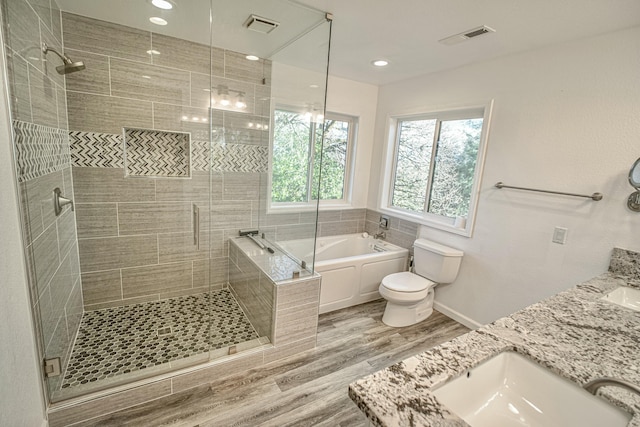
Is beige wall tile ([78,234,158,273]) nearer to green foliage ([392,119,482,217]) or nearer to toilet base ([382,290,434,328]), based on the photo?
toilet base ([382,290,434,328])

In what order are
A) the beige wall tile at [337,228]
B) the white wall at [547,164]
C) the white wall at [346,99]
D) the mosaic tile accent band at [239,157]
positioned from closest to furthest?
the white wall at [547,164] → the white wall at [346,99] → the mosaic tile accent band at [239,157] → the beige wall tile at [337,228]

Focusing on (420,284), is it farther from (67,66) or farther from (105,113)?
(67,66)

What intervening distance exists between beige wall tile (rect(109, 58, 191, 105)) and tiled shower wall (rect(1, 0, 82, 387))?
370 millimetres

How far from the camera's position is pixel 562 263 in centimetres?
223

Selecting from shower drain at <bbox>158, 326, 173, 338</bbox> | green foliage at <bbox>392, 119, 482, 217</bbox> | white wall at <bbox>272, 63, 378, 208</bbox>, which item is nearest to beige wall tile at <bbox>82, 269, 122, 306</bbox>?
shower drain at <bbox>158, 326, 173, 338</bbox>

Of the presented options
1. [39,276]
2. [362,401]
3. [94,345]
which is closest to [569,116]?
[362,401]

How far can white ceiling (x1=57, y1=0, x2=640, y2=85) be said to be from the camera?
1780 millimetres

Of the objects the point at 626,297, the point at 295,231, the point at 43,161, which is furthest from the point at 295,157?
the point at 626,297

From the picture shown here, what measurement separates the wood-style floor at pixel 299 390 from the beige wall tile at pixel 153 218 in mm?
1505

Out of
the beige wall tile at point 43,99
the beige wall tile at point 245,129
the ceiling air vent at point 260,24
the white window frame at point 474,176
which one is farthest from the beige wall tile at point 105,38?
the white window frame at point 474,176

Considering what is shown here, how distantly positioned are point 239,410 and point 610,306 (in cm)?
206

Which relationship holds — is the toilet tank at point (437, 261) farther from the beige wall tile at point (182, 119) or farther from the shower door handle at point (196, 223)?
the beige wall tile at point (182, 119)

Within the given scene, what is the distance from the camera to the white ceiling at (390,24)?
1.78 meters

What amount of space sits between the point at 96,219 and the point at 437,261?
3115 mm
